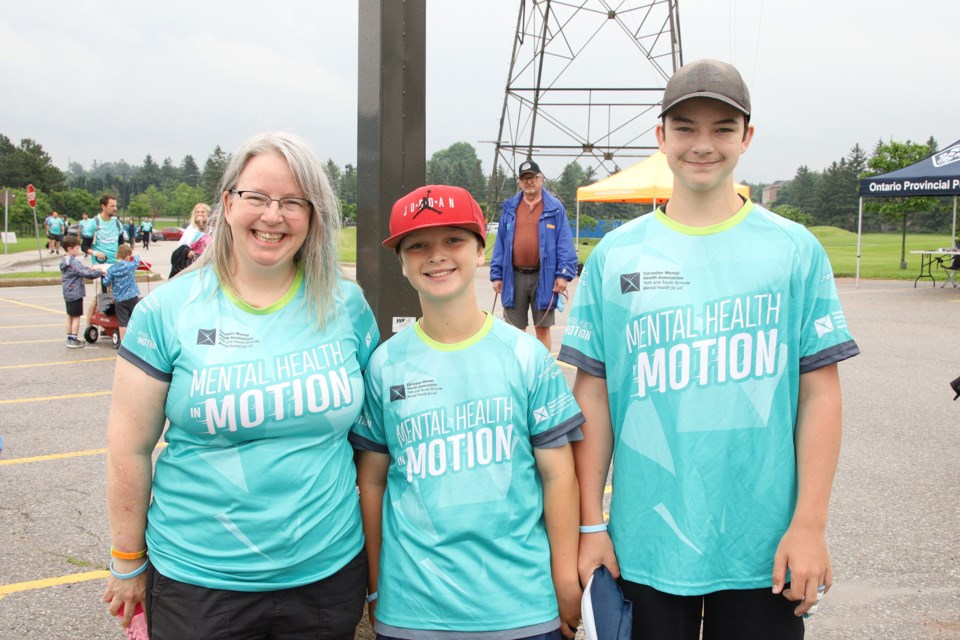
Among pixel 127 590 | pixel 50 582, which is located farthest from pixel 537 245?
pixel 127 590

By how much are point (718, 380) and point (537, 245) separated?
6422 millimetres

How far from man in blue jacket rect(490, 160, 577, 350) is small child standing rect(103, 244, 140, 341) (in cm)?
514

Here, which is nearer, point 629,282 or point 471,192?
point 629,282

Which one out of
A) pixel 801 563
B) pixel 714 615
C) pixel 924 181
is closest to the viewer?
pixel 801 563

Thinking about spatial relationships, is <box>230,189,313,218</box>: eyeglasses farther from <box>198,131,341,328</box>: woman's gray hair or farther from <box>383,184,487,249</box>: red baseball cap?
<box>383,184,487,249</box>: red baseball cap

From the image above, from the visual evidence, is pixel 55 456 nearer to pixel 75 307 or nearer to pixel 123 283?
pixel 123 283

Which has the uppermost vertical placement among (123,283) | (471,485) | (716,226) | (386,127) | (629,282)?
(386,127)

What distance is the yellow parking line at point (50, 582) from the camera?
3.58 meters

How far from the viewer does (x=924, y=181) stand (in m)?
16.7

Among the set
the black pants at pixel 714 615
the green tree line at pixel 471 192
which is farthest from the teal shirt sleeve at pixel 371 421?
the green tree line at pixel 471 192

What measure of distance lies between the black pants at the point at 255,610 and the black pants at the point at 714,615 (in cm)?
72

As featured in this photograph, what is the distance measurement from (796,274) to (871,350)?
952 cm

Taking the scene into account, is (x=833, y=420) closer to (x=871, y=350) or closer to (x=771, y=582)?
(x=771, y=582)

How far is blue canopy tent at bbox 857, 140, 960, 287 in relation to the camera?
1638cm
